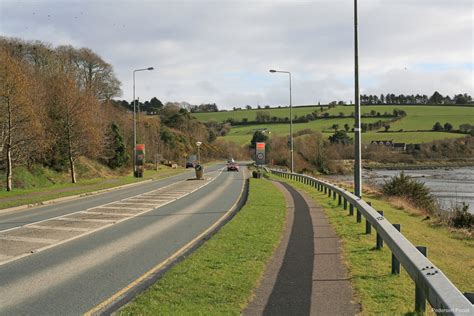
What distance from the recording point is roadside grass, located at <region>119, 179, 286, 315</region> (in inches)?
246

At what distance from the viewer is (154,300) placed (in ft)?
21.4

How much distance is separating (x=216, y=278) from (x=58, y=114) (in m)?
35.0

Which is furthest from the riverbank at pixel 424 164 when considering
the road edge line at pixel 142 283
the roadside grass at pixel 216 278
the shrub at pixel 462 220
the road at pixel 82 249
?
the road edge line at pixel 142 283

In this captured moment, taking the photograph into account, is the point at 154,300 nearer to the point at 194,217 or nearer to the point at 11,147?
the point at 194,217

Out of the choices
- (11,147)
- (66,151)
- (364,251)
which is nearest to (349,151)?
(66,151)

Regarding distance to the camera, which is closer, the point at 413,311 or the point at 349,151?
the point at 413,311

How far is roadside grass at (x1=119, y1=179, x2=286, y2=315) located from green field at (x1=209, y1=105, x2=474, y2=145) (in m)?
93.0

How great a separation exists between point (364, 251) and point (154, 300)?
16.6 ft

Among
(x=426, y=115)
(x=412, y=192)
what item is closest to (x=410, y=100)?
(x=426, y=115)

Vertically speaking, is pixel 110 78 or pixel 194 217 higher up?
pixel 110 78

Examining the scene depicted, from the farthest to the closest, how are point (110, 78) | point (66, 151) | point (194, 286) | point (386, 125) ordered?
point (386, 125), point (110, 78), point (66, 151), point (194, 286)

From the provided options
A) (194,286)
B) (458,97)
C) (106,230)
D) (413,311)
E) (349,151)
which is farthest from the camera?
(458,97)

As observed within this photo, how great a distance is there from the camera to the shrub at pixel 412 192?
2717 cm

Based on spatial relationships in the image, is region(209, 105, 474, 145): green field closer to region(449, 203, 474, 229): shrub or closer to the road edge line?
region(449, 203, 474, 229): shrub
